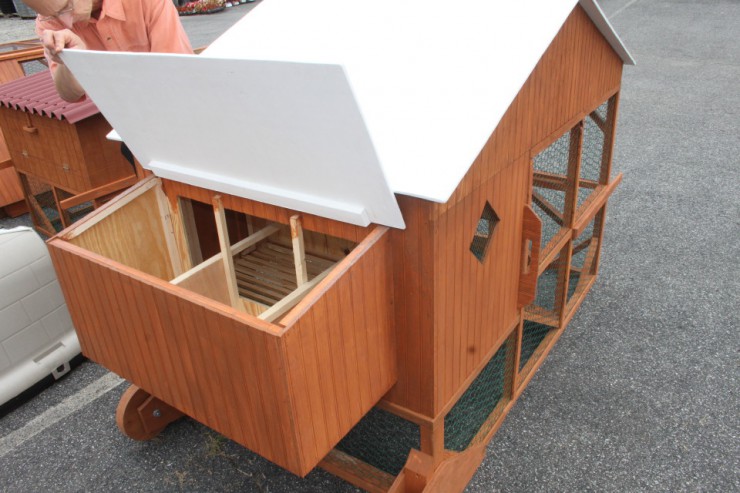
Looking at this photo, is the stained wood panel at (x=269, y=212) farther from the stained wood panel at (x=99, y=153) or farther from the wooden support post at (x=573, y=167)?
the stained wood panel at (x=99, y=153)

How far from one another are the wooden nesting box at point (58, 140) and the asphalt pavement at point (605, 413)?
1332mm

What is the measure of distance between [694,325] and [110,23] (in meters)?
3.76

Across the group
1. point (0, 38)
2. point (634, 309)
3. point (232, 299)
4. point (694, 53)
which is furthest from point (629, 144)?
point (0, 38)

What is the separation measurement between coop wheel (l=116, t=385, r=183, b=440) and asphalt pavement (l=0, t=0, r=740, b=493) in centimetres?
10

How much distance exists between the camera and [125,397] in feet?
9.52

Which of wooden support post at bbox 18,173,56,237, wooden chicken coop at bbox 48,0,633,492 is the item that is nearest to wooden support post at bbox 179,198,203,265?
wooden chicken coop at bbox 48,0,633,492

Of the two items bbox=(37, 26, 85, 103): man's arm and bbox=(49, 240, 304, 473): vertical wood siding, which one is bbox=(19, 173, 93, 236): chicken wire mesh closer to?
bbox=(37, 26, 85, 103): man's arm

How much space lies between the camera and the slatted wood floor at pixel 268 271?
2.69 m

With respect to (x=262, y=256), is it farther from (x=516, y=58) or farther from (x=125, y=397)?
(x=516, y=58)

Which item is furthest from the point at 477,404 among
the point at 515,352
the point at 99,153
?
the point at 99,153

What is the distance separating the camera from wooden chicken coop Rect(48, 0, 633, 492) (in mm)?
1717

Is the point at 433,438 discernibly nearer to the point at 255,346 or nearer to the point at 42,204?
the point at 255,346

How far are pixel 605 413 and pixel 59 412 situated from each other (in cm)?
300

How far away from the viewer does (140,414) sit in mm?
2928
